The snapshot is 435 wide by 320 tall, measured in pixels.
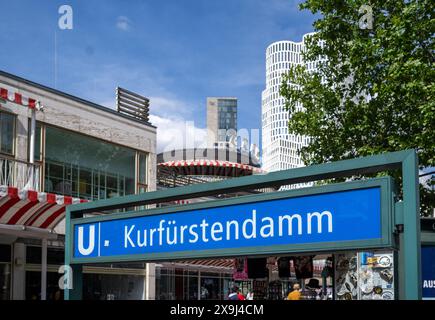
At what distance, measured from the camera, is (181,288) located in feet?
92.9

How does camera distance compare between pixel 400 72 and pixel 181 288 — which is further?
pixel 181 288

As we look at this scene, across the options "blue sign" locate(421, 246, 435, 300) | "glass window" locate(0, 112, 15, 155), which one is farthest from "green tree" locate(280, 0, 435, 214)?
"glass window" locate(0, 112, 15, 155)

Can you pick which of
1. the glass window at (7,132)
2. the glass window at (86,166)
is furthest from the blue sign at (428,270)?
the glass window at (86,166)

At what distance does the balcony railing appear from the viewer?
53.1 ft

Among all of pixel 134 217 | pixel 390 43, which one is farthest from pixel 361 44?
pixel 134 217

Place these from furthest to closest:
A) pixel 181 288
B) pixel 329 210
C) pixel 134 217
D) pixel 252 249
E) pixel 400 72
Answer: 1. pixel 181 288
2. pixel 400 72
3. pixel 134 217
4. pixel 252 249
5. pixel 329 210

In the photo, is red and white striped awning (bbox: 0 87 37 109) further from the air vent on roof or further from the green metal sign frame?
the green metal sign frame

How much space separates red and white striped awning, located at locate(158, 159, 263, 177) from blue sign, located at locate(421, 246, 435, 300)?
23.1 meters

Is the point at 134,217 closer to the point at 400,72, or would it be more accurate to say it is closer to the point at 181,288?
the point at 400,72

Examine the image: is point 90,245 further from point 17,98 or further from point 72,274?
point 17,98

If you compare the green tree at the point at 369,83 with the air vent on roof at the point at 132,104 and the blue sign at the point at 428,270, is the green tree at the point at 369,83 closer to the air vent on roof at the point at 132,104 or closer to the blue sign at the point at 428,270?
the blue sign at the point at 428,270

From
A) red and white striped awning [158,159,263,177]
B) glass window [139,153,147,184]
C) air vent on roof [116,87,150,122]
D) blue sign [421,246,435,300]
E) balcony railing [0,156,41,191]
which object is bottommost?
blue sign [421,246,435,300]
